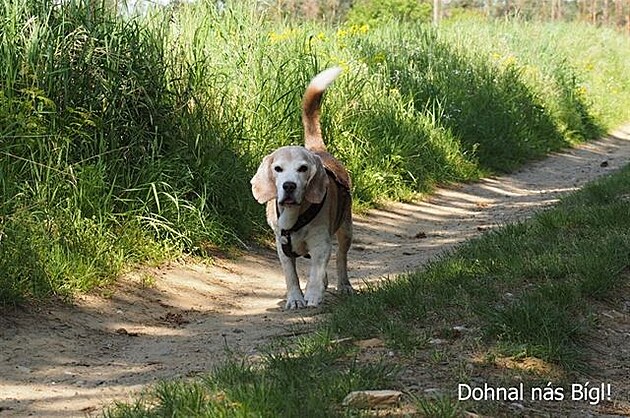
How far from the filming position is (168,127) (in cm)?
649

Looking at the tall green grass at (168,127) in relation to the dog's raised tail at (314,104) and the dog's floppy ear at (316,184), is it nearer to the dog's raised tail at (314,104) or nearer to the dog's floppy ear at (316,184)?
the dog's raised tail at (314,104)

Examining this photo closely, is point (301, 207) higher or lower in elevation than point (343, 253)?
higher

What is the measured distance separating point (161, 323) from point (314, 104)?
69.4 inches

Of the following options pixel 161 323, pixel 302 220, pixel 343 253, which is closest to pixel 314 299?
pixel 302 220

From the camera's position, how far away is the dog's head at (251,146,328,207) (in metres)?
4.81

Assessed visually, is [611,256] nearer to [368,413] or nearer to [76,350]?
[368,413]

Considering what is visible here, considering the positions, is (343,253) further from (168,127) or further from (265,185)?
(168,127)

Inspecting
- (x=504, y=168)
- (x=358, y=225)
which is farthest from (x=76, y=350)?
(x=504, y=168)

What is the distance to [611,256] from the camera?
4.64 metres

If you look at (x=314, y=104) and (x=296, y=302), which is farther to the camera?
(x=314, y=104)

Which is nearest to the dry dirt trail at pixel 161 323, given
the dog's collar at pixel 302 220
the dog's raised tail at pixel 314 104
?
the dog's collar at pixel 302 220

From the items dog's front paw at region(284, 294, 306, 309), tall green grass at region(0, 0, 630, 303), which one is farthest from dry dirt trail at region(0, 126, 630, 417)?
tall green grass at region(0, 0, 630, 303)

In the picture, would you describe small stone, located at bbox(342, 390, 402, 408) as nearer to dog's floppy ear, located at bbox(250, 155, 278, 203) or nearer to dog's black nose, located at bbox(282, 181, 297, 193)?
dog's black nose, located at bbox(282, 181, 297, 193)

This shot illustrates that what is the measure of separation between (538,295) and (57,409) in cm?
210
